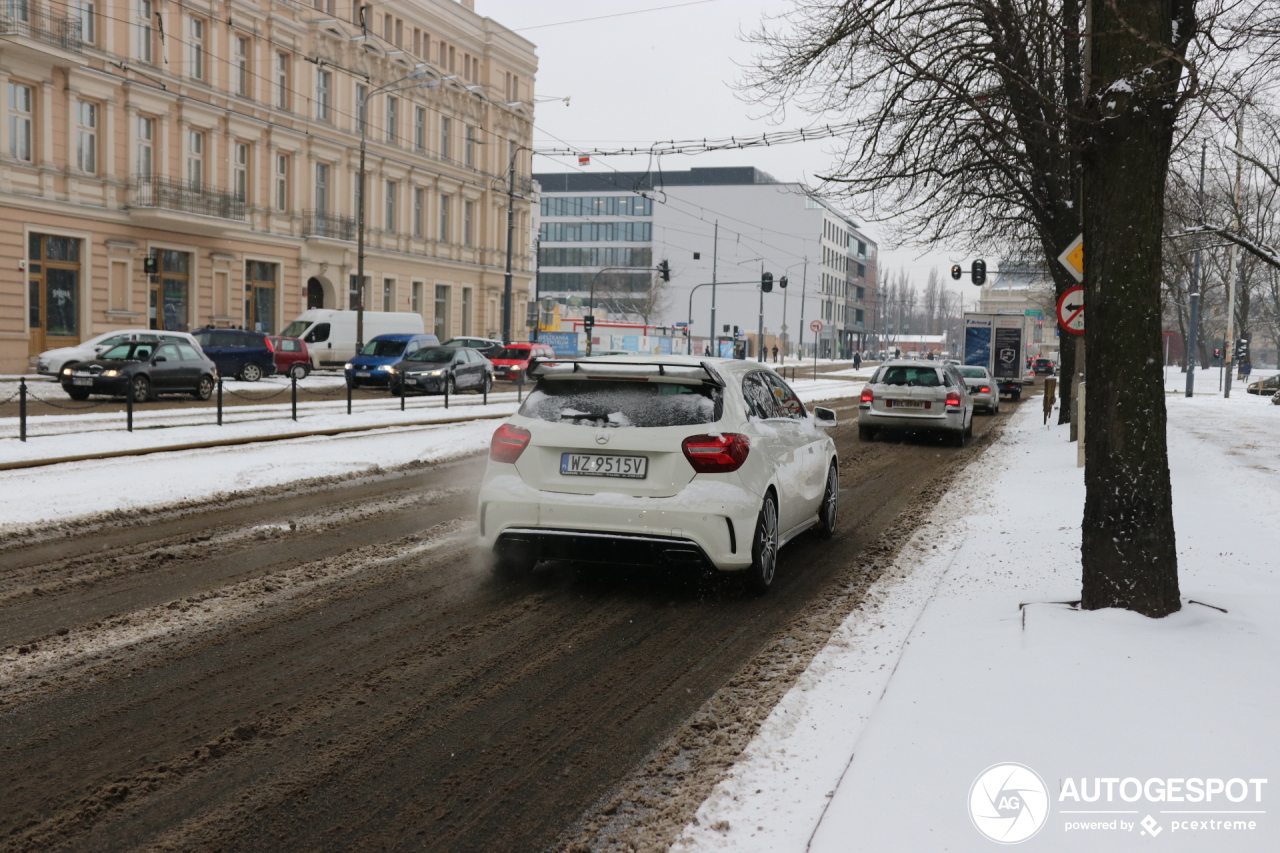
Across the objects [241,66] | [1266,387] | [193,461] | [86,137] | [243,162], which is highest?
[241,66]

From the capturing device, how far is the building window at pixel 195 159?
127ft

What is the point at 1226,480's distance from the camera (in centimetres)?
1362

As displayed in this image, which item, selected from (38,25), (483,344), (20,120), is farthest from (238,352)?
(483,344)

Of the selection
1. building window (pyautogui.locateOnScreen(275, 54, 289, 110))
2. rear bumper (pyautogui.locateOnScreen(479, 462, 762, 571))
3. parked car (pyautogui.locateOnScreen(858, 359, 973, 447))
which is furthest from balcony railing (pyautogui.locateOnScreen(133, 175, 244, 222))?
rear bumper (pyautogui.locateOnScreen(479, 462, 762, 571))

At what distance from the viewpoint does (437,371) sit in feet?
99.9

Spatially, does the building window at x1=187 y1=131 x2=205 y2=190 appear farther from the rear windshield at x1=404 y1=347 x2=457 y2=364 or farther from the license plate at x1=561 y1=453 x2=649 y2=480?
the license plate at x1=561 y1=453 x2=649 y2=480

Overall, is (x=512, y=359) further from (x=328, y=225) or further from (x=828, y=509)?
(x=828, y=509)

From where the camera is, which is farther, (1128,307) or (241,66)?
(241,66)

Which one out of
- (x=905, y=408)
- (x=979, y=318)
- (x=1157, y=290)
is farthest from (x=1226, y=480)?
(x=979, y=318)

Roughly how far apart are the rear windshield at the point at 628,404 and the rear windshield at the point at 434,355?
24.5 m

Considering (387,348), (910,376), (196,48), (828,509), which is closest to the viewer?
(828,509)

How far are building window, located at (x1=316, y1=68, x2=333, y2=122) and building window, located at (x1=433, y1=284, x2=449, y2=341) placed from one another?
11469mm

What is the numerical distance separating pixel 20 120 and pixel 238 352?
9417 millimetres

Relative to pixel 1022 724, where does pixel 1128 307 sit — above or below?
above
